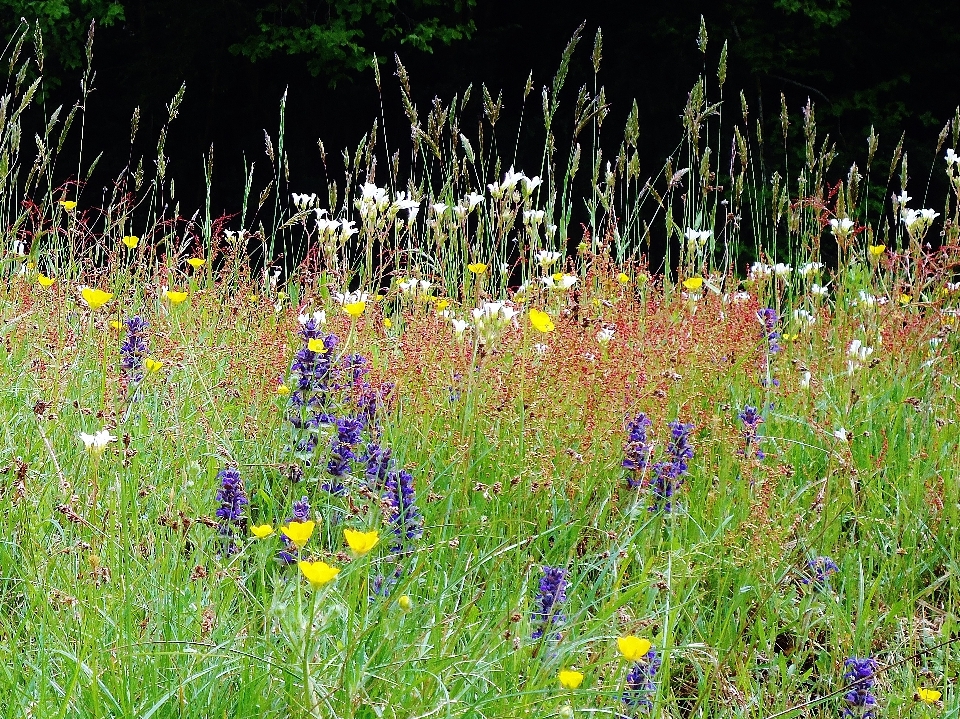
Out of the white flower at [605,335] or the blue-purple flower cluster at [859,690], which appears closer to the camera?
the blue-purple flower cluster at [859,690]

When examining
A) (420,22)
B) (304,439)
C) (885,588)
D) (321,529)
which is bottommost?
(885,588)

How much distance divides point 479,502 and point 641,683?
69 cm

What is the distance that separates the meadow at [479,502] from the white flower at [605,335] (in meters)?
0.02

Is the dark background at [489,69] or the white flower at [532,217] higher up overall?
the dark background at [489,69]

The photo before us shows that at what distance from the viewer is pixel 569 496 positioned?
2078 millimetres

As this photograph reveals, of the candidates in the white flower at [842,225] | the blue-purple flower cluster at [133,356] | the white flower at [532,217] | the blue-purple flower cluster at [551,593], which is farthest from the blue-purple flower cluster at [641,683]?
the white flower at [842,225]

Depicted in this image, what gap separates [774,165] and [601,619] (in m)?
7.68

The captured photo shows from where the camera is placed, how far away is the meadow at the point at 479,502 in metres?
1.39

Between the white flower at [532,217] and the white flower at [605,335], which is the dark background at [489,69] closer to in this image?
the white flower at [532,217]

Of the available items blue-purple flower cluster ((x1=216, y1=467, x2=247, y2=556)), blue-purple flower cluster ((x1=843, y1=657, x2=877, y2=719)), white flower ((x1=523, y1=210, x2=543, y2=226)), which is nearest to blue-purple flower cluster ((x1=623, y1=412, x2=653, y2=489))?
blue-purple flower cluster ((x1=843, y1=657, x2=877, y2=719))

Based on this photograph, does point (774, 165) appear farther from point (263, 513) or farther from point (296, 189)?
point (263, 513)

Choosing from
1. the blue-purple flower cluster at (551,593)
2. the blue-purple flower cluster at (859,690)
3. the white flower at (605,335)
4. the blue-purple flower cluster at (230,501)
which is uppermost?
the white flower at (605,335)

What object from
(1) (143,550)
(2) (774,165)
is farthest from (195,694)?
(2) (774,165)

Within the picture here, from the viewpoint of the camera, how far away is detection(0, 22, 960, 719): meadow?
1387 millimetres
